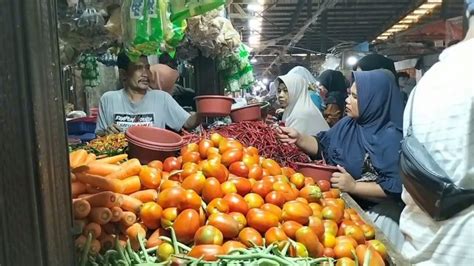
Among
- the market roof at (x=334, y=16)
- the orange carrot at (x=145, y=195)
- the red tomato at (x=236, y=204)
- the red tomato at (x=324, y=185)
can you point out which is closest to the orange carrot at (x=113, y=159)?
the orange carrot at (x=145, y=195)

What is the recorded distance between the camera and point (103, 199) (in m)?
1.66

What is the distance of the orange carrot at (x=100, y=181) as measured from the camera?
174cm

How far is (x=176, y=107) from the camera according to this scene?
4.12 metres

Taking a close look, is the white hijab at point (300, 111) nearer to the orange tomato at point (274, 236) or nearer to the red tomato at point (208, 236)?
A: the orange tomato at point (274, 236)

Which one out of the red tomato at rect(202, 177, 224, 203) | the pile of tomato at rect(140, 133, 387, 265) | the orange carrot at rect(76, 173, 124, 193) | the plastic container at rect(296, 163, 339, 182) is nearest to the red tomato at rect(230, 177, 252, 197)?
the pile of tomato at rect(140, 133, 387, 265)

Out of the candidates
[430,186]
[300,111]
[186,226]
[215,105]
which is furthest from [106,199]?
[300,111]

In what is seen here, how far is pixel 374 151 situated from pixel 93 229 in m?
2.03

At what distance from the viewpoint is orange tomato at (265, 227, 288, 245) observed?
174 cm

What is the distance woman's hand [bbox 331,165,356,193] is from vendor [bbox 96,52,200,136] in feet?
4.79

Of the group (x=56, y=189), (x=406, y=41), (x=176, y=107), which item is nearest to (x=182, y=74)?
(x=176, y=107)

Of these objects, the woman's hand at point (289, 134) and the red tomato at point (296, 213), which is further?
the woman's hand at point (289, 134)

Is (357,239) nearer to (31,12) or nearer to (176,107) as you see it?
(31,12)

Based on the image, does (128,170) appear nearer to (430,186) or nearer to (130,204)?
(130,204)

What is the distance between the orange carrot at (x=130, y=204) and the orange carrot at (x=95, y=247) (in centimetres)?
24
